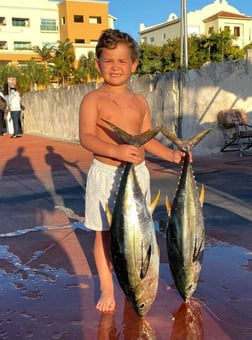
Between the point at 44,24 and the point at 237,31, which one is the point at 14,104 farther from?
the point at 237,31

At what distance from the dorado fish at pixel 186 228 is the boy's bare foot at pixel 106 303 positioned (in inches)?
22.0

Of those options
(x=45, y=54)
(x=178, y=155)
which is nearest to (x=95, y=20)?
(x=45, y=54)

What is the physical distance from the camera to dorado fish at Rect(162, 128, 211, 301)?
7.75 ft

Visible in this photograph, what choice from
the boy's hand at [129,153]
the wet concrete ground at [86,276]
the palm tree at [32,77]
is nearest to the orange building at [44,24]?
Result: the palm tree at [32,77]

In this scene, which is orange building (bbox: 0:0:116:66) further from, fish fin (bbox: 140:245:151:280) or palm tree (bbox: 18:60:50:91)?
fish fin (bbox: 140:245:151:280)

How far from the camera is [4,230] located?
4691 millimetres

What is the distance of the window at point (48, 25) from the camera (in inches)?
2635

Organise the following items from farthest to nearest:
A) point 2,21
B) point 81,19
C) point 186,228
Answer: point 81,19, point 2,21, point 186,228

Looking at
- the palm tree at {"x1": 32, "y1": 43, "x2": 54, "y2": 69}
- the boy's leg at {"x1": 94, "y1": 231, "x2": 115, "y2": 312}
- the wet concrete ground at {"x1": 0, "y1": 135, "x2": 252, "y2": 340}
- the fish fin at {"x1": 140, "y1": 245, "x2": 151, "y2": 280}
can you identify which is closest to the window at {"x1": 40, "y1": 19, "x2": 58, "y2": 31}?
the palm tree at {"x1": 32, "y1": 43, "x2": 54, "y2": 69}

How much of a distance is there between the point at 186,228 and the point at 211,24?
72419 millimetres

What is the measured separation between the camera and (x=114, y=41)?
8.16 ft

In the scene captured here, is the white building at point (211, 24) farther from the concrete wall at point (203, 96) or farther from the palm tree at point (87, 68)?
the concrete wall at point (203, 96)

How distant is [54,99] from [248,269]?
14.4 metres

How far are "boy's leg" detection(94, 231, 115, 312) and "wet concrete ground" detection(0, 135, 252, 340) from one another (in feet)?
0.22
